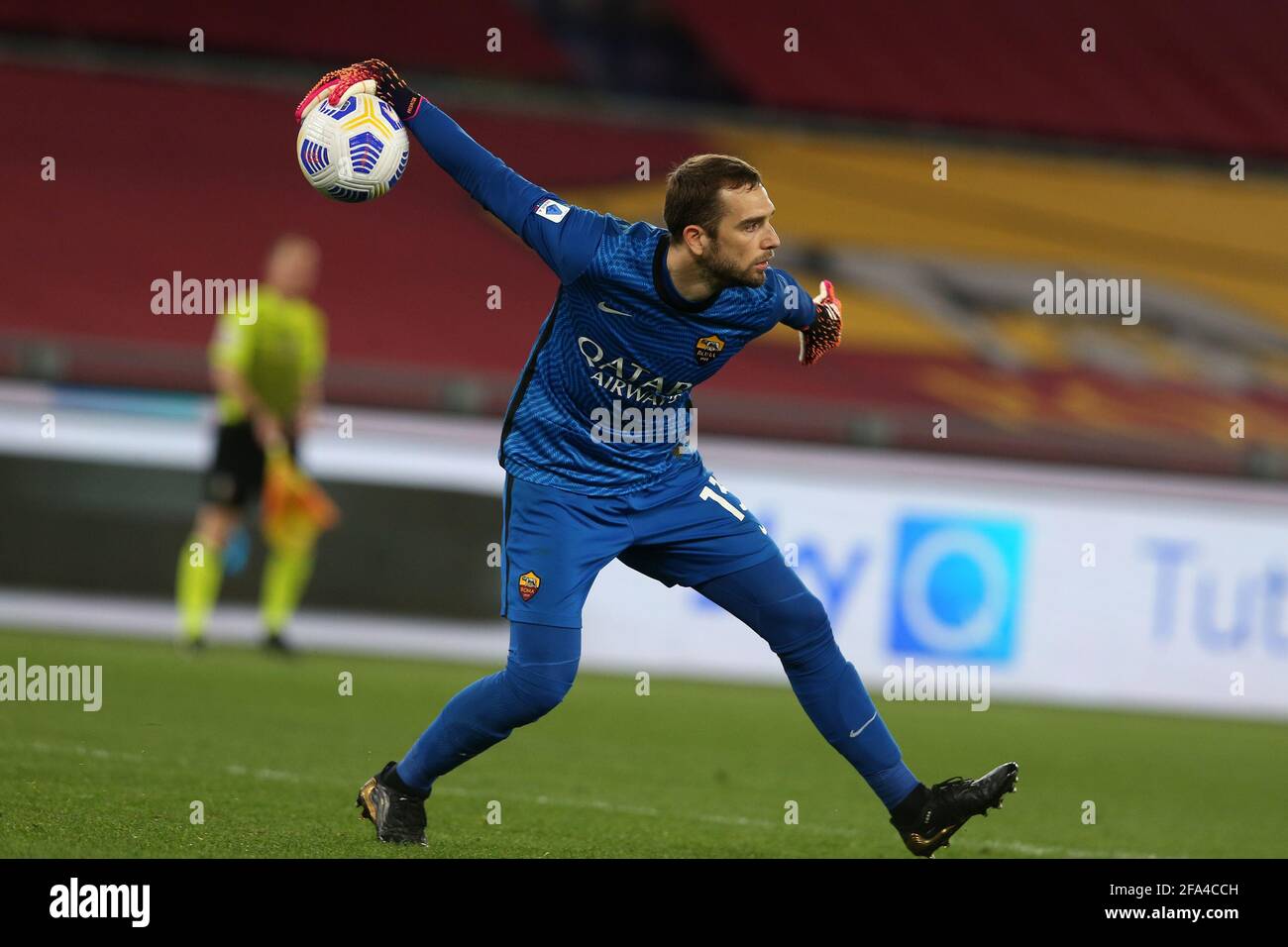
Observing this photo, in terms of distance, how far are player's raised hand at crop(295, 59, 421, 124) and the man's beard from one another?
885 millimetres

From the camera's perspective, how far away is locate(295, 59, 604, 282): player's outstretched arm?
187 inches

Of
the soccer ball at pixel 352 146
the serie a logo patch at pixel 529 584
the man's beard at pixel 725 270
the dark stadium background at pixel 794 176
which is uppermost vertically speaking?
the dark stadium background at pixel 794 176

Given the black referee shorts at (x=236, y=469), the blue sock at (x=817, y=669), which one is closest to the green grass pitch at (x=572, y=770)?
the blue sock at (x=817, y=669)

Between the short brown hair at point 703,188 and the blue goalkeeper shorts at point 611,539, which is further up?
the short brown hair at point 703,188

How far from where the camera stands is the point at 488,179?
15.8ft

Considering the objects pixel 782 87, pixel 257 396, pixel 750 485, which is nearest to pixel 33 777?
pixel 257 396

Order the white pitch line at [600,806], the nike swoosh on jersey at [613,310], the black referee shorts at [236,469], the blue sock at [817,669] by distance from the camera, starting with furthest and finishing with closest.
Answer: the black referee shorts at [236,469]
the white pitch line at [600,806]
the blue sock at [817,669]
the nike swoosh on jersey at [613,310]

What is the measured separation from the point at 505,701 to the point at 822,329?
1.47 m

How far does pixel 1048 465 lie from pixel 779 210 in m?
5.36

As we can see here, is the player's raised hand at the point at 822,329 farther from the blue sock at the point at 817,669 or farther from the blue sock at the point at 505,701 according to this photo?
the blue sock at the point at 505,701

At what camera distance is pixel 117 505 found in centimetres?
1030

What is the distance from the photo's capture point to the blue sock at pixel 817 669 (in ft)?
16.6

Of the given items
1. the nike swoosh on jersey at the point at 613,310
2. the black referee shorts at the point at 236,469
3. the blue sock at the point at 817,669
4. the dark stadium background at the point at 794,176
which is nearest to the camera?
the nike swoosh on jersey at the point at 613,310

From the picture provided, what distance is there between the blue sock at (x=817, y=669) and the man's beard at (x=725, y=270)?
83 centimetres
